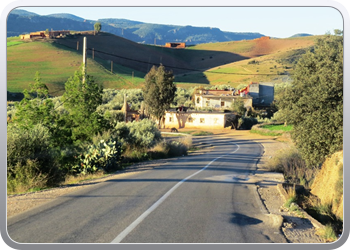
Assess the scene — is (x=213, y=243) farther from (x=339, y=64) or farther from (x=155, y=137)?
(x=155, y=137)

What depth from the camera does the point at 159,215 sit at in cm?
909

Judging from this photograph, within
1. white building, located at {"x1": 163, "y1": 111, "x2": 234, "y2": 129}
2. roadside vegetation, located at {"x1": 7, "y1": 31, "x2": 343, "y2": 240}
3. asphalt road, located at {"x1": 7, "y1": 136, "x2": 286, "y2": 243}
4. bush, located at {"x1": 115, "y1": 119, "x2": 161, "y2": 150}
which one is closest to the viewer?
asphalt road, located at {"x1": 7, "y1": 136, "x2": 286, "y2": 243}

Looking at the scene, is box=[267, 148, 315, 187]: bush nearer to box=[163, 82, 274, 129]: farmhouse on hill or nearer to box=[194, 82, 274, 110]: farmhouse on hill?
box=[163, 82, 274, 129]: farmhouse on hill

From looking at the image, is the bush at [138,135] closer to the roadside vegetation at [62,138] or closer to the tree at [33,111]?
the roadside vegetation at [62,138]

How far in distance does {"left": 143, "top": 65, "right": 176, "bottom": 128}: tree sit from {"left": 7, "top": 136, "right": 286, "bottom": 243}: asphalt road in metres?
51.6

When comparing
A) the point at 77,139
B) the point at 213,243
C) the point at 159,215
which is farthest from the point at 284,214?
the point at 77,139

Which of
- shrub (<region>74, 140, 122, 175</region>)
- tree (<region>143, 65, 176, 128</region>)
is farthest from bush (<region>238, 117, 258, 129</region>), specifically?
shrub (<region>74, 140, 122, 175</region>)

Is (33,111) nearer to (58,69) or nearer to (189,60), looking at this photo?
(58,69)

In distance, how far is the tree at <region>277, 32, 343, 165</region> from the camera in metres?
13.2

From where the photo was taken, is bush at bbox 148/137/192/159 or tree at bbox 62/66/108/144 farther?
bush at bbox 148/137/192/159

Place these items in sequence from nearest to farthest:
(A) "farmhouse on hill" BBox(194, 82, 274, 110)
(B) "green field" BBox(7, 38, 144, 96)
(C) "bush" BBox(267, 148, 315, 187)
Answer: (C) "bush" BBox(267, 148, 315, 187)
(B) "green field" BBox(7, 38, 144, 96)
(A) "farmhouse on hill" BBox(194, 82, 274, 110)

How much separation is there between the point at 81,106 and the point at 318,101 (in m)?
12.0

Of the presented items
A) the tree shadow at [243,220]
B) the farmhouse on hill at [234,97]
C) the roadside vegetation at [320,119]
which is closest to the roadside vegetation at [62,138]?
the tree shadow at [243,220]

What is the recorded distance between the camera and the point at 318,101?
14102 mm
